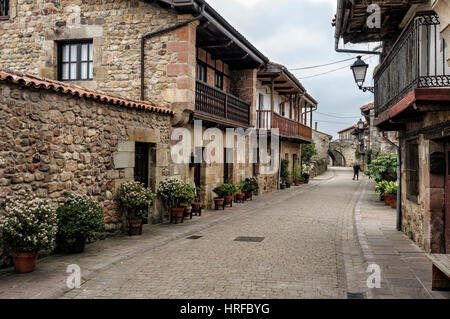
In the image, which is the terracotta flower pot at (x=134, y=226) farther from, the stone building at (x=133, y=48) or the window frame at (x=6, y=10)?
the window frame at (x=6, y=10)

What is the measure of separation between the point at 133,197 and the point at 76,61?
234 inches

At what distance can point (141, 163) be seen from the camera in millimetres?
10266

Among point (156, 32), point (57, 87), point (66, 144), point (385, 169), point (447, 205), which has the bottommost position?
point (447, 205)

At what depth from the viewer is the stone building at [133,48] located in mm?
11148

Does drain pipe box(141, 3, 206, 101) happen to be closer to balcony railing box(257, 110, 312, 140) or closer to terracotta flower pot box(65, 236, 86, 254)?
terracotta flower pot box(65, 236, 86, 254)

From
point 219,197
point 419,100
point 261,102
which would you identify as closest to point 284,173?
point 261,102

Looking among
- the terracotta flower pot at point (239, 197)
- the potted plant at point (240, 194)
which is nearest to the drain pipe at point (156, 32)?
the potted plant at point (240, 194)

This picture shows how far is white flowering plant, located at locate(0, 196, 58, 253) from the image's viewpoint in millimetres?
5473

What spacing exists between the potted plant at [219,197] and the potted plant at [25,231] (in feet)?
27.4

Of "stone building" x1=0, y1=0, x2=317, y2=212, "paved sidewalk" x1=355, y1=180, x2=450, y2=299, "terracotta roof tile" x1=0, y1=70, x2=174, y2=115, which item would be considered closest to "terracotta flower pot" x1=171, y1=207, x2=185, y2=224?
"stone building" x1=0, y1=0, x2=317, y2=212

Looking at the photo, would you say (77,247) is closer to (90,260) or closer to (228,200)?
(90,260)

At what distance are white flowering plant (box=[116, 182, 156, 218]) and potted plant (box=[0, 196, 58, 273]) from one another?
2747mm
